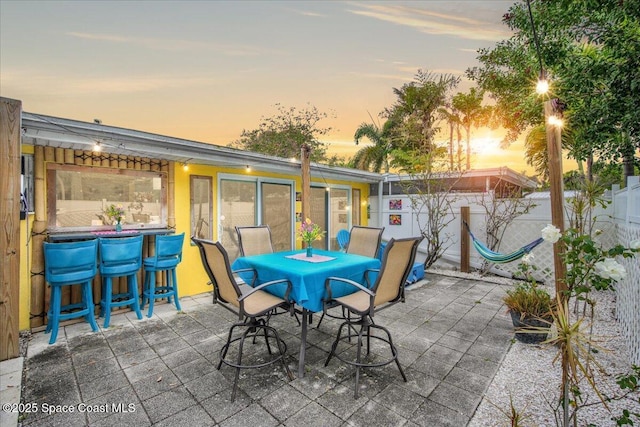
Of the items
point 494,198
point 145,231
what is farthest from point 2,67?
point 494,198

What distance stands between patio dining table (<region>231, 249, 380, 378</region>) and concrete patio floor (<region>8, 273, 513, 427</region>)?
38 cm

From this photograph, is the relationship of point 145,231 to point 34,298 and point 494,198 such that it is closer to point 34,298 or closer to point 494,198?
point 34,298

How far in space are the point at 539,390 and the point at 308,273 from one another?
1.97 metres

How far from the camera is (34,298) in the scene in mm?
3355

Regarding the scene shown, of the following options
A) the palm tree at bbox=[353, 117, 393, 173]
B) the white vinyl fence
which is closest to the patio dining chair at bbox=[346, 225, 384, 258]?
the white vinyl fence

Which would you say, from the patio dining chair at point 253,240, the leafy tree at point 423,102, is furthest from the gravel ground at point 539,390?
the leafy tree at point 423,102

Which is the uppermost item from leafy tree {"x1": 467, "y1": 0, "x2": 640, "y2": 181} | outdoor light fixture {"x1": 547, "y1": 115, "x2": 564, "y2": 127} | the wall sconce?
leafy tree {"x1": 467, "y1": 0, "x2": 640, "y2": 181}

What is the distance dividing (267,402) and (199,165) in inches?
152

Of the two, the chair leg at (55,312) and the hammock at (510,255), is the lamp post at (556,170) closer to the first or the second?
the hammock at (510,255)

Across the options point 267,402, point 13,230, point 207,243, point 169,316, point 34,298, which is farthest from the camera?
point 169,316

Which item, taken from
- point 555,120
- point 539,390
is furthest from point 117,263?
point 555,120

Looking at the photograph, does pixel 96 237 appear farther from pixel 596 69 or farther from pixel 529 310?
pixel 596 69

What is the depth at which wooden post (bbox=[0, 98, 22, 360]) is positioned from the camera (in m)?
2.59

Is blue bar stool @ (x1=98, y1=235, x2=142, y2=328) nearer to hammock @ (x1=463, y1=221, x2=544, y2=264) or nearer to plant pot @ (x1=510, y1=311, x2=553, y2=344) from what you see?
plant pot @ (x1=510, y1=311, x2=553, y2=344)
